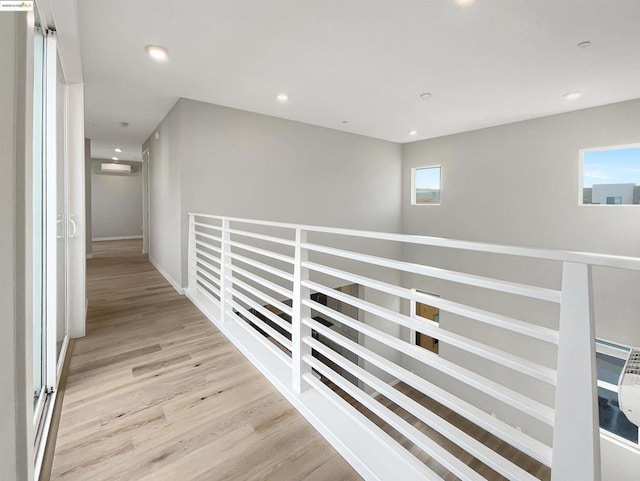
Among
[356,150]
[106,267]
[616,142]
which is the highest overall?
[356,150]

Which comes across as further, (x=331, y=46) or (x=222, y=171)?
(x=222, y=171)

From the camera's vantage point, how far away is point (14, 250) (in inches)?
28.2

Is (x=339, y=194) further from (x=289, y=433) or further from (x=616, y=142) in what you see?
(x=289, y=433)

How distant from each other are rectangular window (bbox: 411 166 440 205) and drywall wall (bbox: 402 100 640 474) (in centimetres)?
19

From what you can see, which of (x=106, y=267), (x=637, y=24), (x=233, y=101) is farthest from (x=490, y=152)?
(x=106, y=267)

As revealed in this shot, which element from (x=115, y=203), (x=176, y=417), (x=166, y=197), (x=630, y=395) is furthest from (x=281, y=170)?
(x=115, y=203)

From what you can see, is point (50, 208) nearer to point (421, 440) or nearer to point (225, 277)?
point (225, 277)

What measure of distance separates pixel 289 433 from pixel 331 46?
2783mm

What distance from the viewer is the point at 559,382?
2.61ft

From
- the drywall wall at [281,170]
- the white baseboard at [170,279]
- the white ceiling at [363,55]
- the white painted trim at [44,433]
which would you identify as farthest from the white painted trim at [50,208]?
the white baseboard at [170,279]

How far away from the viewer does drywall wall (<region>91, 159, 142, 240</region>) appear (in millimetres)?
8695

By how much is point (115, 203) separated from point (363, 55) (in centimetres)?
892

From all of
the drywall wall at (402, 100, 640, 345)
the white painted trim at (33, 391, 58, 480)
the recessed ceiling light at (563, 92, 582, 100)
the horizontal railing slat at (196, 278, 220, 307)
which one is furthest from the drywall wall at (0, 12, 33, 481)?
the drywall wall at (402, 100, 640, 345)

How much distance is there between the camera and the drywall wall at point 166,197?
3.98 metres
